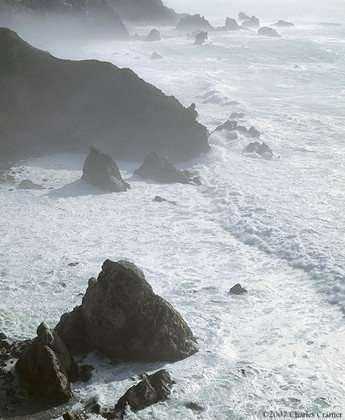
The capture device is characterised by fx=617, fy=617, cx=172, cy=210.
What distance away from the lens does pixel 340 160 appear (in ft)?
131

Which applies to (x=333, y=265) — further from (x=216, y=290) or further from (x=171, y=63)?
(x=171, y=63)

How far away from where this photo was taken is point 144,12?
153500 millimetres

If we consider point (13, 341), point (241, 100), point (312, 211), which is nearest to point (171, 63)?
point (241, 100)

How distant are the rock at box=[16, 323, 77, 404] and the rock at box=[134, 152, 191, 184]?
2003 cm

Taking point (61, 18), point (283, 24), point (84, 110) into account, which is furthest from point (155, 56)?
point (283, 24)

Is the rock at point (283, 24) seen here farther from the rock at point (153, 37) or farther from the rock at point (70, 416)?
the rock at point (70, 416)

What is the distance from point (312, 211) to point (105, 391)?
56.5 ft

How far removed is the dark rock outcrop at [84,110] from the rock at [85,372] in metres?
23.5

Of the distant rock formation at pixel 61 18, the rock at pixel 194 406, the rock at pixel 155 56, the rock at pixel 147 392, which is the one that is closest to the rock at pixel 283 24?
the distant rock formation at pixel 61 18

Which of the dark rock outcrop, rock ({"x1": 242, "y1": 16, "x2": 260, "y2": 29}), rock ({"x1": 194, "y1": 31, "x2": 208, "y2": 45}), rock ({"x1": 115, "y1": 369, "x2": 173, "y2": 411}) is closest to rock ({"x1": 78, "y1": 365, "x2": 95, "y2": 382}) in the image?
rock ({"x1": 115, "y1": 369, "x2": 173, "y2": 411})

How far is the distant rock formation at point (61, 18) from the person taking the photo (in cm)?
9338

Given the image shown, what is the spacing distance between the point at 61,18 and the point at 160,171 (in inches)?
3176

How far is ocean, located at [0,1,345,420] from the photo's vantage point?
55.0ft

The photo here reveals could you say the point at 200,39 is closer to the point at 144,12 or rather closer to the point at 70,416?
the point at 144,12
